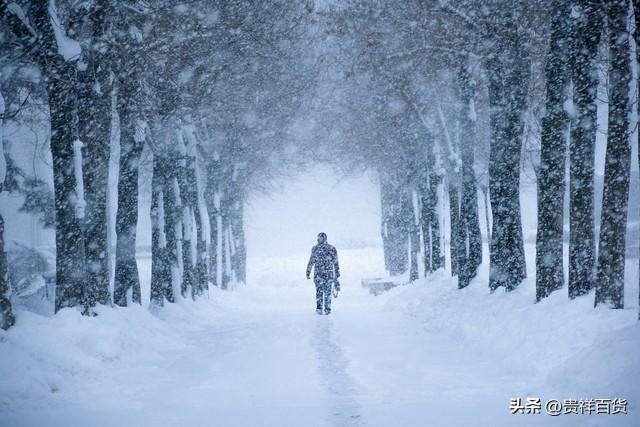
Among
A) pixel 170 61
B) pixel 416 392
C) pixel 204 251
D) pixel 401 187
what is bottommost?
pixel 416 392

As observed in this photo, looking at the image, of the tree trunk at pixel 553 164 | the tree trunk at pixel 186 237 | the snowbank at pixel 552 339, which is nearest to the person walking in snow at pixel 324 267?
the snowbank at pixel 552 339

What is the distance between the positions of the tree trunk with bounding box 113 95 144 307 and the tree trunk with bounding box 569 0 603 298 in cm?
904

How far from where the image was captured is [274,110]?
26078 millimetres

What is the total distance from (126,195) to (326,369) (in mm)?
7533

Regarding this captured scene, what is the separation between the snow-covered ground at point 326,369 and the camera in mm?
6492

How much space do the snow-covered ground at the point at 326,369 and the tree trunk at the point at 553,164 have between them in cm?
69

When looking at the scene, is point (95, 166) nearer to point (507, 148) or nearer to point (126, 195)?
point (126, 195)

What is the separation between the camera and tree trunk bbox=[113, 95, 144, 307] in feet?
48.5

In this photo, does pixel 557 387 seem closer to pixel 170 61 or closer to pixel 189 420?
pixel 189 420

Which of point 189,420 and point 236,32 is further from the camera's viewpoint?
point 236,32

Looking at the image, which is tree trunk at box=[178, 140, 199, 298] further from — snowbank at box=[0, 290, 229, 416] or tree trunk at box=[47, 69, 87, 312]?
tree trunk at box=[47, 69, 87, 312]

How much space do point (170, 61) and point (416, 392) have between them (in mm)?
11983

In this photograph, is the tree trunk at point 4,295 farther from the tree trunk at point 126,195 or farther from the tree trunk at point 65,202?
the tree trunk at point 126,195

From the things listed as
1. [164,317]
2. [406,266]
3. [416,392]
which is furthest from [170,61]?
[406,266]
